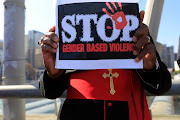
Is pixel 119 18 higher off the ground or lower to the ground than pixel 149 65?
higher

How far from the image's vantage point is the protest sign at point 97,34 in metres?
0.97

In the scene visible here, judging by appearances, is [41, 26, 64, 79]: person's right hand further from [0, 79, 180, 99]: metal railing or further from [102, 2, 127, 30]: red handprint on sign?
[0, 79, 180, 99]: metal railing

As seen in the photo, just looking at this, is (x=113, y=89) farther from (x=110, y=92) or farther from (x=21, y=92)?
(x=21, y=92)

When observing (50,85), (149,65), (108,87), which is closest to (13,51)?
(50,85)

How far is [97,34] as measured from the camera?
0.99 metres

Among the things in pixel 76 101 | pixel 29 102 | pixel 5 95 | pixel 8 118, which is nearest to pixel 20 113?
pixel 8 118

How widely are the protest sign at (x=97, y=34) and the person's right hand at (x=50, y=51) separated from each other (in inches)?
1.3

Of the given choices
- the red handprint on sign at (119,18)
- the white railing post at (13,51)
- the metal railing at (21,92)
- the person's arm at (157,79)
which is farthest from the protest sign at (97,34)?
the white railing post at (13,51)

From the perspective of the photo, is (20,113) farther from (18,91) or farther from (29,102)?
(29,102)

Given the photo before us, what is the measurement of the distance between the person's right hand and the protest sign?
3 cm

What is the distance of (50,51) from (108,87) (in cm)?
37

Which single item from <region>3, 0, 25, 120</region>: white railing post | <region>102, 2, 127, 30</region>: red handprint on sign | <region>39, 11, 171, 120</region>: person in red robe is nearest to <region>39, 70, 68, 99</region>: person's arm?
<region>39, 11, 171, 120</region>: person in red robe

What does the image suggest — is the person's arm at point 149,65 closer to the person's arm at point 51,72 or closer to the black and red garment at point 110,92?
the black and red garment at point 110,92

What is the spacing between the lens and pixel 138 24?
3.19ft
